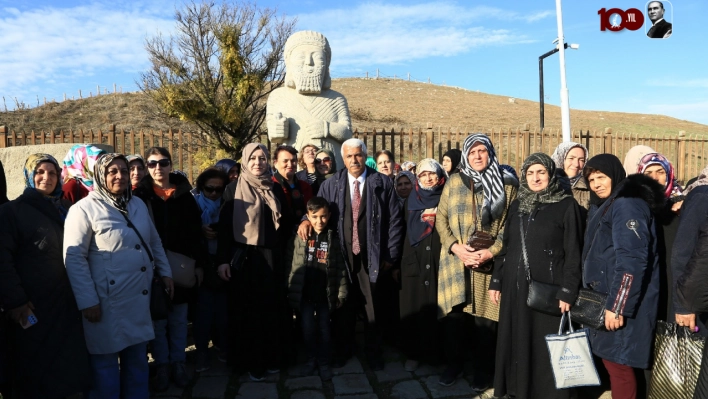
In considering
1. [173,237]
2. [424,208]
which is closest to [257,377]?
[173,237]

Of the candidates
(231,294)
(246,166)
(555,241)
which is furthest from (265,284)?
(555,241)

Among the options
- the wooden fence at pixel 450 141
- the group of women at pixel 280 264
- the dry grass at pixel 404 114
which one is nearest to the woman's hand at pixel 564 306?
the group of women at pixel 280 264

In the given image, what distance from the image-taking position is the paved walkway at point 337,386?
3.50 m

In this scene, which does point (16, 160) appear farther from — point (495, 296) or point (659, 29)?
point (659, 29)

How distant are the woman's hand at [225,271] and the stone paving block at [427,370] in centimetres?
167

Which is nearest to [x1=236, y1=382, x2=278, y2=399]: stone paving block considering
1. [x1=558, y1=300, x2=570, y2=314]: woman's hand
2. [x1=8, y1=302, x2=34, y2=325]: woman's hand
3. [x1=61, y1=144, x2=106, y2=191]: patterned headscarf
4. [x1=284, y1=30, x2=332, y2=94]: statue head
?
[x1=8, y1=302, x2=34, y2=325]: woman's hand

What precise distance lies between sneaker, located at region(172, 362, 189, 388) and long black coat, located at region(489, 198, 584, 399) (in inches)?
90.4

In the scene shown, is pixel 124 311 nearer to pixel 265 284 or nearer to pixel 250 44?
pixel 265 284

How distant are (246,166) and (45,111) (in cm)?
2469

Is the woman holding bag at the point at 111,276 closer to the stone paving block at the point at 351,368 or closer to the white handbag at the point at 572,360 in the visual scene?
the stone paving block at the point at 351,368

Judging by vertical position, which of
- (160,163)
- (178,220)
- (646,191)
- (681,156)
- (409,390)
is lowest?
(409,390)

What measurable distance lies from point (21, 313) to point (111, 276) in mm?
472

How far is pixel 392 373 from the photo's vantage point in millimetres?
3873

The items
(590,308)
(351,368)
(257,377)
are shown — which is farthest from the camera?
(351,368)
